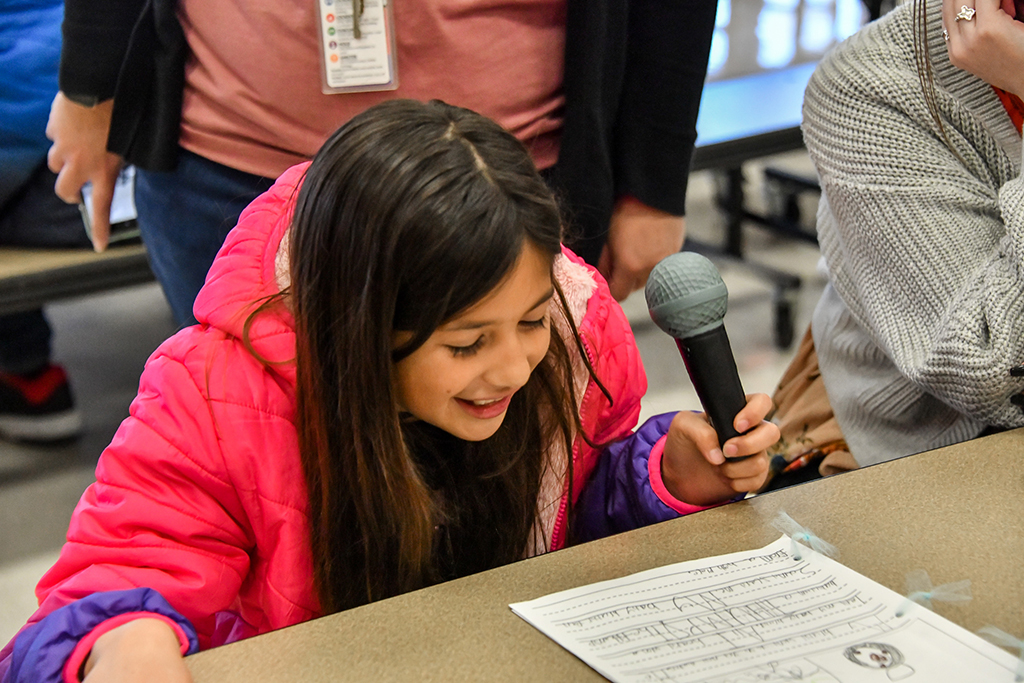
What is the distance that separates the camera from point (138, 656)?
2.06 feet

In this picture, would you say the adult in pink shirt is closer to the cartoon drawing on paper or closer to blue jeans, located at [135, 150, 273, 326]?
blue jeans, located at [135, 150, 273, 326]

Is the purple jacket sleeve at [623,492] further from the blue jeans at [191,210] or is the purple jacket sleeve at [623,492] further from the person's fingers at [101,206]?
the person's fingers at [101,206]

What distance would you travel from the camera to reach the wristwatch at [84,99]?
1.13m

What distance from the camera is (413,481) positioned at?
83cm

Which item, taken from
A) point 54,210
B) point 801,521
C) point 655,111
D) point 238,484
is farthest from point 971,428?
point 54,210

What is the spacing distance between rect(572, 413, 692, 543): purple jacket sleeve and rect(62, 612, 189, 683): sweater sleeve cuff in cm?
42

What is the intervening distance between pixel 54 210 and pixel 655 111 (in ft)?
4.00

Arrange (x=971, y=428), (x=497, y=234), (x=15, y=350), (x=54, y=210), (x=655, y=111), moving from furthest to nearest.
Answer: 1. (x=15, y=350)
2. (x=54, y=210)
3. (x=655, y=111)
4. (x=971, y=428)
5. (x=497, y=234)

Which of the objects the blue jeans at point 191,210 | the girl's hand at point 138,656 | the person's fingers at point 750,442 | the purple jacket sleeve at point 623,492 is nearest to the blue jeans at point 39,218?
the blue jeans at point 191,210

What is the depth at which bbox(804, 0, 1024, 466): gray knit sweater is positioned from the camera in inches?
38.8

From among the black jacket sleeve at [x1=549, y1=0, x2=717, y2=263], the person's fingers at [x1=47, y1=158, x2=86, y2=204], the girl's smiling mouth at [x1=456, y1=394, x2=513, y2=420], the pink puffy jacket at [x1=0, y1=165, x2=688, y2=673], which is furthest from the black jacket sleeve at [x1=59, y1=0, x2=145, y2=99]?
the girl's smiling mouth at [x1=456, y1=394, x2=513, y2=420]

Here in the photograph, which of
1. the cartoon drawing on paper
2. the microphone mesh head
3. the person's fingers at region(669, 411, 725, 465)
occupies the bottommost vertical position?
the cartoon drawing on paper

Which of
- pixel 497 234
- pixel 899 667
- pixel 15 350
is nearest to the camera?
pixel 899 667

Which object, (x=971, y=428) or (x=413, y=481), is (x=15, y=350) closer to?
(x=413, y=481)
